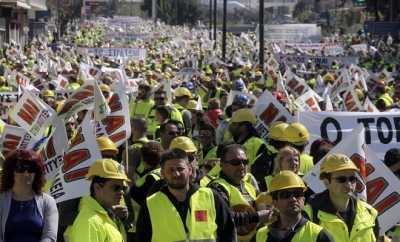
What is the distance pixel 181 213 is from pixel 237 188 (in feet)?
3.36

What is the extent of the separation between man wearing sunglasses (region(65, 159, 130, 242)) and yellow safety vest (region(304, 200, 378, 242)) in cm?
113

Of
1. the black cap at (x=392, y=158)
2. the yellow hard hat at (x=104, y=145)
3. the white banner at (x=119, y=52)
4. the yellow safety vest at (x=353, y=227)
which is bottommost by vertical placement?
the white banner at (x=119, y=52)

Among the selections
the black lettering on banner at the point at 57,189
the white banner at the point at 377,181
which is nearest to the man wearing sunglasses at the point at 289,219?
the white banner at the point at 377,181

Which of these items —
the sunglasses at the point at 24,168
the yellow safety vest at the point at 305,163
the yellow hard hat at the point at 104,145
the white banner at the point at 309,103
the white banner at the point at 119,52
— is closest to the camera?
the sunglasses at the point at 24,168

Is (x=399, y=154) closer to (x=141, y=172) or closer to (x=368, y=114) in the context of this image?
(x=141, y=172)

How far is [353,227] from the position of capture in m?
6.82

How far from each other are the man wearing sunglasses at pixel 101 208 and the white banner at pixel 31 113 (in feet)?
13.0

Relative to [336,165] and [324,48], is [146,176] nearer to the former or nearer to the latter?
[336,165]

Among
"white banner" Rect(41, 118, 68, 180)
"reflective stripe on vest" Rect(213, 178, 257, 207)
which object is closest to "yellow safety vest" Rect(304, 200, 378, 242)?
"reflective stripe on vest" Rect(213, 178, 257, 207)

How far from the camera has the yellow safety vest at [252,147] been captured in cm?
990

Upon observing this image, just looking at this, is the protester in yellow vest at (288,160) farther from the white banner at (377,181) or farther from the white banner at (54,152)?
the white banner at (54,152)

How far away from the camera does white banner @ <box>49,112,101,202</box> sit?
769 centimetres

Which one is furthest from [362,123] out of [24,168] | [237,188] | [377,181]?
[24,168]

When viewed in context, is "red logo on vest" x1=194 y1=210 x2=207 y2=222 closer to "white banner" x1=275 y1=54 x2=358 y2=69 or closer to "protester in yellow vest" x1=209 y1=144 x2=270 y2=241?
"protester in yellow vest" x1=209 y1=144 x2=270 y2=241
